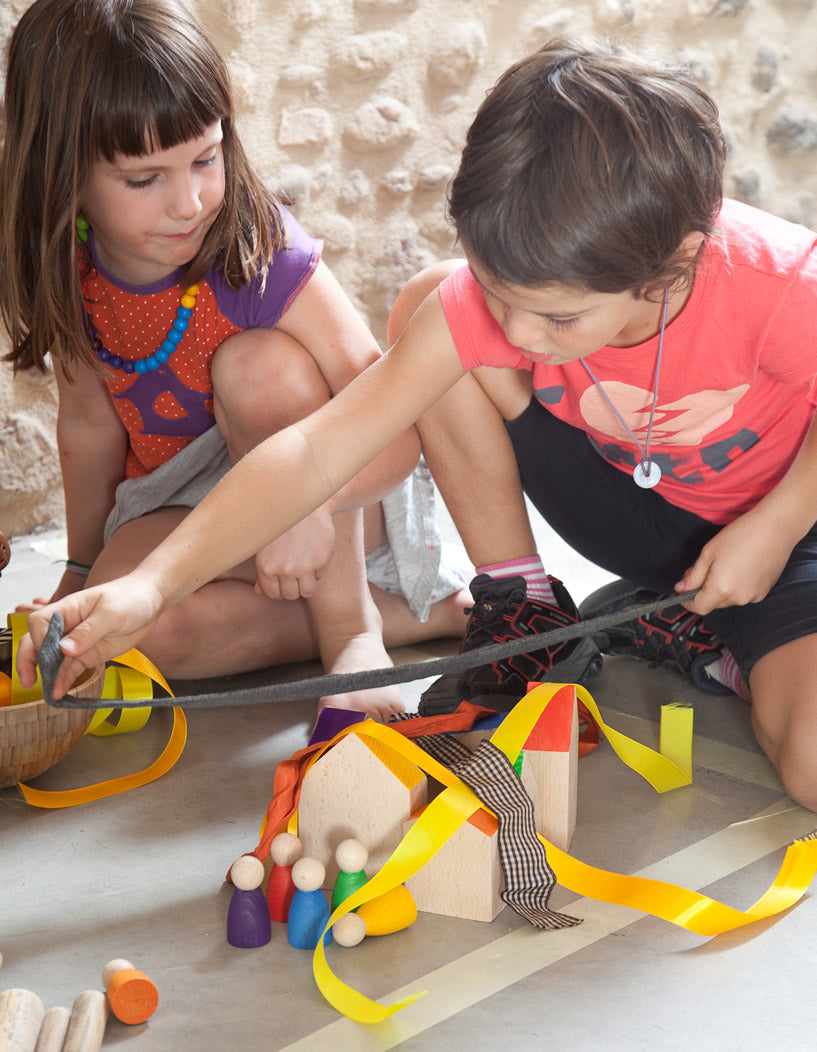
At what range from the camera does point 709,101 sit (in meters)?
0.95

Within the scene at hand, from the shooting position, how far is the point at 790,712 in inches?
43.4

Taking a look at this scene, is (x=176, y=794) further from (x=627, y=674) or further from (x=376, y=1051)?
(x=627, y=674)

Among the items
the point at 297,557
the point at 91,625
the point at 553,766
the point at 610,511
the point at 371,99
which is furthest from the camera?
the point at 371,99

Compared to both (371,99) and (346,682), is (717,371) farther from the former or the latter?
(371,99)

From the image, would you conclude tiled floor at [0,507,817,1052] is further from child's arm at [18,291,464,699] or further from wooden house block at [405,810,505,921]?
child's arm at [18,291,464,699]

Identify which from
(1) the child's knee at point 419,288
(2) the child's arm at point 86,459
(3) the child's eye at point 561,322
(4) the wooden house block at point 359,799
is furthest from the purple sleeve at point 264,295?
(4) the wooden house block at point 359,799

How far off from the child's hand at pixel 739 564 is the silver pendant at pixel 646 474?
0.36 feet

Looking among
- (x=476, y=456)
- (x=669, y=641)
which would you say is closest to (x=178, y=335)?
(x=476, y=456)

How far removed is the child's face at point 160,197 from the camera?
1.20m

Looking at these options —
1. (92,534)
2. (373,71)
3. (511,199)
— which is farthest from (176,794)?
(373,71)

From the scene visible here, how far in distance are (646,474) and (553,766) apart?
38 cm

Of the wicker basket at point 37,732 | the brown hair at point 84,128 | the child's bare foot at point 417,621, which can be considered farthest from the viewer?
the child's bare foot at point 417,621

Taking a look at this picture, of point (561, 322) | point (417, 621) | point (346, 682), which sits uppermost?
point (561, 322)

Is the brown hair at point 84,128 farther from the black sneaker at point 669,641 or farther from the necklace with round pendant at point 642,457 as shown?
→ the black sneaker at point 669,641
